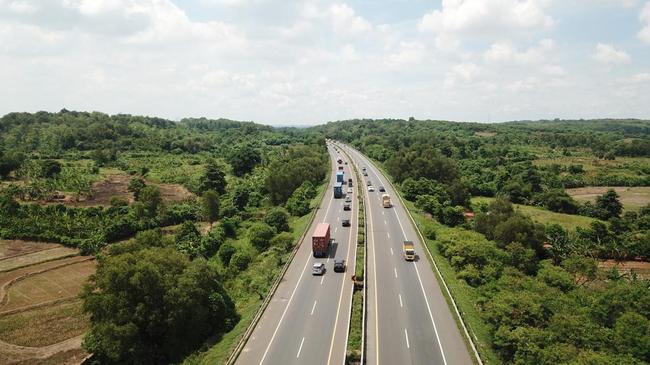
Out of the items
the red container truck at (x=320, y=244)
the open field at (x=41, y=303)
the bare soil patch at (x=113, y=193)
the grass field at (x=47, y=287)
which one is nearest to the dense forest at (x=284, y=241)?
the bare soil patch at (x=113, y=193)


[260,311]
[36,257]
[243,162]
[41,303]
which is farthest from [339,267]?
[243,162]

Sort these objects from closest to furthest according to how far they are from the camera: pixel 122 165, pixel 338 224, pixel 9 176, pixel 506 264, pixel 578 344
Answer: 1. pixel 578 344
2. pixel 506 264
3. pixel 338 224
4. pixel 9 176
5. pixel 122 165

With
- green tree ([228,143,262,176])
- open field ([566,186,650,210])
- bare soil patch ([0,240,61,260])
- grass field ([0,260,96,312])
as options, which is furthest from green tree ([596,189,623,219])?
bare soil patch ([0,240,61,260])

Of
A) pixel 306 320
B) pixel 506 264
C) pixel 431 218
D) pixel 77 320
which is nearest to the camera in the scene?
pixel 306 320

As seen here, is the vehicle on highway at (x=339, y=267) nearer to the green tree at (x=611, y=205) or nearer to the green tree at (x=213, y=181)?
the green tree at (x=213, y=181)

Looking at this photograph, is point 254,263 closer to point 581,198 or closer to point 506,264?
point 506,264

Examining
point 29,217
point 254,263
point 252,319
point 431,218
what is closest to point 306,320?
point 252,319
